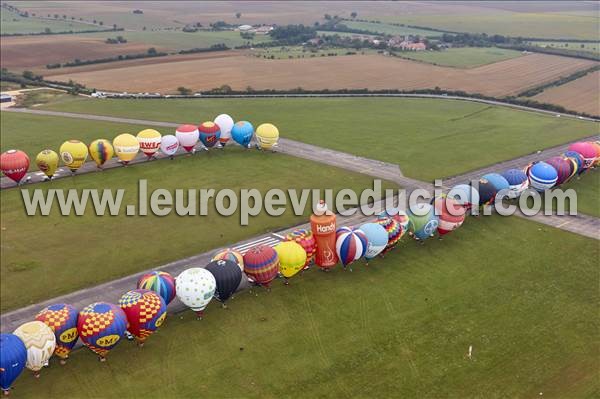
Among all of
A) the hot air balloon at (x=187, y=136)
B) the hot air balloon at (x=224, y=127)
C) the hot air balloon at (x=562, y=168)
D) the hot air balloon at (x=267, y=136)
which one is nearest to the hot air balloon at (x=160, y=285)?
the hot air balloon at (x=187, y=136)

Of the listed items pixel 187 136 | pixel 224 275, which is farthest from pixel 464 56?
pixel 224 275

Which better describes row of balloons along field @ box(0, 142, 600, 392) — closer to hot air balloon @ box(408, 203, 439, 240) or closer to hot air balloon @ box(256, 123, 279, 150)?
hot air balloon @ box(408, 203, 439, 240)

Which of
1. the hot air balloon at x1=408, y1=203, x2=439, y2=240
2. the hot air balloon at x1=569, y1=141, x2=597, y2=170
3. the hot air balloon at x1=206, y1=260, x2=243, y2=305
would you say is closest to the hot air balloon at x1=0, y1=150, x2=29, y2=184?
the hot air balloon at x1=206, y1=260, x2=243, y2=305

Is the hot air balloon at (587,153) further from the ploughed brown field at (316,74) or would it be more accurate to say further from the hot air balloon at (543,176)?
the ploughed brown field at (316,74)

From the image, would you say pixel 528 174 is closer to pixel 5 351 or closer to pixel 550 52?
pixel 5 351

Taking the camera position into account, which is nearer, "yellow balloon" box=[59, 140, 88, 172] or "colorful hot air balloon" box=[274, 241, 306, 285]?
"colorful hot air balloon" box=[274, 241, 306, 285]

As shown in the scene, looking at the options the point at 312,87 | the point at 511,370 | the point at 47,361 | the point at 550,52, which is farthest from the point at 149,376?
the point at 550,52
